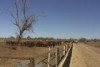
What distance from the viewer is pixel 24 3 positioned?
48406 mm

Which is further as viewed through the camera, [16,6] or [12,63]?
[16,6]

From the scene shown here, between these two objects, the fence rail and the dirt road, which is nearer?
the fence rail

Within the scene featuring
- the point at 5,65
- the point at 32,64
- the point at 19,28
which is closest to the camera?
the point at 32,64

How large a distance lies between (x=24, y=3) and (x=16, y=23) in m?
4.23

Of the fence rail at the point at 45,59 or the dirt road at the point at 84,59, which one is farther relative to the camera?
the dirt road at the point at 84,59

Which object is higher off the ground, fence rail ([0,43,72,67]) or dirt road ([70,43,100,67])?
fence rail ([0,43,72,67])

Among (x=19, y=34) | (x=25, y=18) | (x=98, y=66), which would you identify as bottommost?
(x=98, y=66)

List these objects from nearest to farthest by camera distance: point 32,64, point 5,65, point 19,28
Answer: point 32,64 → point 5,65 → point 19,28

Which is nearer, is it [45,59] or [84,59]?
[45,59]

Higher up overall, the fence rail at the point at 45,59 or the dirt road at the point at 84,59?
the fence rail at the point at 45,59

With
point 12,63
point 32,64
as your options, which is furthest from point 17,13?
point 32,64

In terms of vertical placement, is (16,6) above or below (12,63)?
above

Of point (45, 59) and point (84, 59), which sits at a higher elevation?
point (45, 59)

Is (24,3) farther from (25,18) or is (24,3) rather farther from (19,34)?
(19,34)
